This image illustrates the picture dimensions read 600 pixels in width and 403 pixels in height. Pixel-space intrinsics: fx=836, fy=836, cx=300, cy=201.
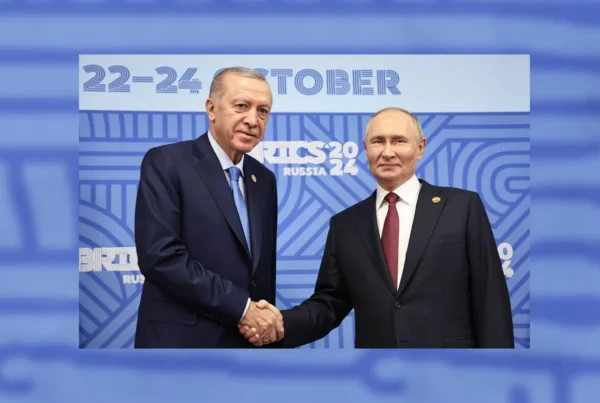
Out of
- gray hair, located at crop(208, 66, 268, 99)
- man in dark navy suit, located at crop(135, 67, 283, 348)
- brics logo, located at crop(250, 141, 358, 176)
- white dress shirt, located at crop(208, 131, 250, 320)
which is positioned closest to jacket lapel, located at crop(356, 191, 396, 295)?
brics logo, located at crop(250, 141, 358, 176)

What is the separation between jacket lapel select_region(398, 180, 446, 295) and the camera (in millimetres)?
2451

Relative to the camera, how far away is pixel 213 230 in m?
2.43

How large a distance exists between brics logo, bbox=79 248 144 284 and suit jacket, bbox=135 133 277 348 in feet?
0.08

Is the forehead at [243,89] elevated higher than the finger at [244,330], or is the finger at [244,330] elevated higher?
the forehead at [243,89]

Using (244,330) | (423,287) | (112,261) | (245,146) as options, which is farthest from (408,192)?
(112,261)

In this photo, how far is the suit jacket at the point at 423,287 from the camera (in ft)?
7.98

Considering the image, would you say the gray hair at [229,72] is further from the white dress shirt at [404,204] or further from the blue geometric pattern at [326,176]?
the white dress shirt at [404,204]

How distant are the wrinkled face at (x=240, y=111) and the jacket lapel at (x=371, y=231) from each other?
38cm

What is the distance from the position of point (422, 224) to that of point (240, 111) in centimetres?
63

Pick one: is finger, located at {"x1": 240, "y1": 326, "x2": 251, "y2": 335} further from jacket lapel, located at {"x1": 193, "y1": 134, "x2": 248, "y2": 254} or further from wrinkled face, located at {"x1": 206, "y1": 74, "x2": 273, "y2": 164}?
wrinkled face, located at {"x1": 206, "y1": 74, "x2": 273, "y2": 164}
